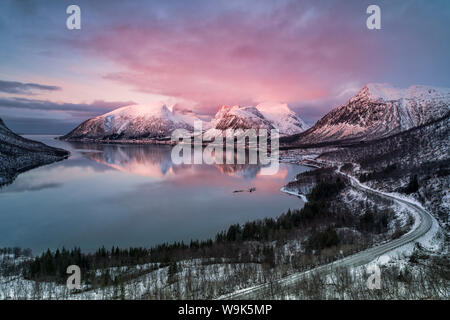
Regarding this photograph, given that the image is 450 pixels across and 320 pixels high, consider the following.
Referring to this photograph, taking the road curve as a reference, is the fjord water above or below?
below

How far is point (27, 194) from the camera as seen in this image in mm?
48125

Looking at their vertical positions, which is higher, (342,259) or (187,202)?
(342,259)

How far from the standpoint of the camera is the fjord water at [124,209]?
27.6 m

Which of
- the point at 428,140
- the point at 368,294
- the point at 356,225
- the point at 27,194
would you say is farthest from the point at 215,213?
the point at 428,140

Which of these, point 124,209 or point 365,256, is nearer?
point 365,256

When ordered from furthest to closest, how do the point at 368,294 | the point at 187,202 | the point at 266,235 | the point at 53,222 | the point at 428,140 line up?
the point at 428,140
the point at 187,202
the point at 53,222
the point at 266,235
the point at 368,294

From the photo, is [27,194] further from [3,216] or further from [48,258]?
[48,258]

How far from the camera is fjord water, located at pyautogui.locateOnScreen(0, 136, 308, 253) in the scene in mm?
27592

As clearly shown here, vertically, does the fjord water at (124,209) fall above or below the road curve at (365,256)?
below

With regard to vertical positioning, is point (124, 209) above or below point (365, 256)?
below

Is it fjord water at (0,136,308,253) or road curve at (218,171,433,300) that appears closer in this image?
road curve at (218,171,433,300)

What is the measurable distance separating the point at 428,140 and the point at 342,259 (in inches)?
2565

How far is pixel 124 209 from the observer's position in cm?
3766

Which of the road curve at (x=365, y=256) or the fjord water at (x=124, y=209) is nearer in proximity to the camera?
the road curve at (x=365, y=256)
